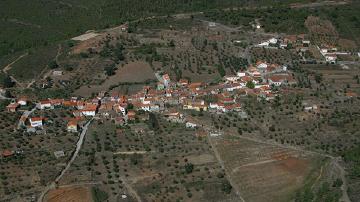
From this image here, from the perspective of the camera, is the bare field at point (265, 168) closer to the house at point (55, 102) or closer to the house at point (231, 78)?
the house at point (231, 78)

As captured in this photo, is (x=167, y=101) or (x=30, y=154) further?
(x=167, y=101)

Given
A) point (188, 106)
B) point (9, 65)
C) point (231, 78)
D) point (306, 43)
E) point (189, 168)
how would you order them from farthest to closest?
1. point (306, 43)
2. point (9, 65)
3. point (231, 78)
4. point (188, 106)
5. point (189, 168)

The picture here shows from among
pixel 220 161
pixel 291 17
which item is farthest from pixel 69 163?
pixel 291 17

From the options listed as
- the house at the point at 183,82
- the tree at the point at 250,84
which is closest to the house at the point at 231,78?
the tree at the point at 250,84

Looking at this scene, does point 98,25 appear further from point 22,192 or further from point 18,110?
point 22,192

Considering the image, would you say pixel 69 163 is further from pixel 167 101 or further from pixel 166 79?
pixel 166 79

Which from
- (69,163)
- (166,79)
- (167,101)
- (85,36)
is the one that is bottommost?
(69,163)

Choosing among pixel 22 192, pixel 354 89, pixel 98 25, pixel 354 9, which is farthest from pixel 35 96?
pixel 354 9
